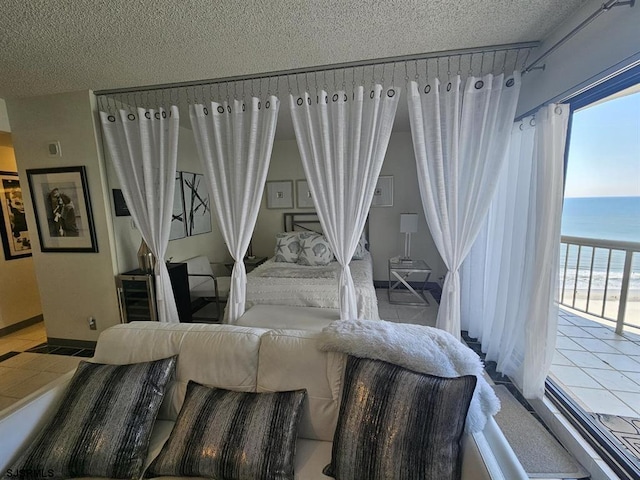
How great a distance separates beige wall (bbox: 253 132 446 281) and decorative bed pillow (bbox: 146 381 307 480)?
139 inches

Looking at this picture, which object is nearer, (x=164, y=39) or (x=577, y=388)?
(x=164, y=39)

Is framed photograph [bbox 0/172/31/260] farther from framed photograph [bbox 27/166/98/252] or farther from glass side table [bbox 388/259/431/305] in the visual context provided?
glass side table [bbox 388/259/431/305]

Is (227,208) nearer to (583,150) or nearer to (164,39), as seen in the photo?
(164,39)

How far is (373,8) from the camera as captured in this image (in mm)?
1450

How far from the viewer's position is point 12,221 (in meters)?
3.41

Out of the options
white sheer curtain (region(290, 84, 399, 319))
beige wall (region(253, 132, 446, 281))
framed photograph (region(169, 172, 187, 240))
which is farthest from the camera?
beige wall (region(253, 132, 446, 281))

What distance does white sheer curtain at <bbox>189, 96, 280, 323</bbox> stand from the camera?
2.10m

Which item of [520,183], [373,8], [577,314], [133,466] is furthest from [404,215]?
[133,466]

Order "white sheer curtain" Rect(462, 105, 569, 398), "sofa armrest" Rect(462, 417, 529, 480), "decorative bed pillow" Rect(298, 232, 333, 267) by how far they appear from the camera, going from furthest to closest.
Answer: "decorative bed pillow" Rect(298, 232, 333, 267)
"white sheer curtain" Rect(462, 105, 569, 398)
"sofa armrest" Rect(462, 417, 529, 480)

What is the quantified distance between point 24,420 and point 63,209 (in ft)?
7.43

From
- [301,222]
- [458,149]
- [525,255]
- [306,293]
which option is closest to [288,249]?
[301,222]

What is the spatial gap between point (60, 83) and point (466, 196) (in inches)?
135

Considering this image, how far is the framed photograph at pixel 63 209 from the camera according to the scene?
262 cm

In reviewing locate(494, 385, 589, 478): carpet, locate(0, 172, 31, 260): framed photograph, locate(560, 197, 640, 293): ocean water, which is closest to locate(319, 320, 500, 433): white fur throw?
locate(494, 385, 589, 478): carpet
